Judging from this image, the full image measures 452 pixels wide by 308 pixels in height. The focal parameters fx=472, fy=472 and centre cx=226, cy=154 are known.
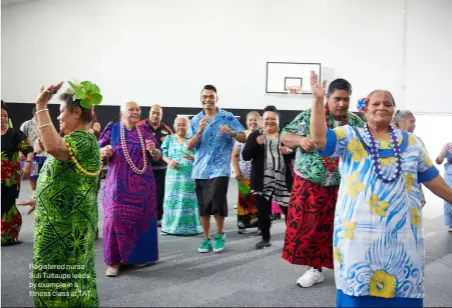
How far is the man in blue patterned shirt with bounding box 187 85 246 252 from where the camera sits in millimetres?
4320

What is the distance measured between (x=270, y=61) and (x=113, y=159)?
9.34 meters

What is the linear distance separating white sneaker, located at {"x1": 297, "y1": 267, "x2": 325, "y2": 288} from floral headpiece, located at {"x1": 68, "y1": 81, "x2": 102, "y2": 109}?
6.24 ft

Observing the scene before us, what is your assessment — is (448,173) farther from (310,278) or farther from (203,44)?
(203,44)

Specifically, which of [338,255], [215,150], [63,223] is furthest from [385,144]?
[215,150]

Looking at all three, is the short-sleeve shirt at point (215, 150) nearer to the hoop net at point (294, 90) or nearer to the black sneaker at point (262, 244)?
the black sneaker at point (262, 244)

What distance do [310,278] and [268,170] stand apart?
144cm

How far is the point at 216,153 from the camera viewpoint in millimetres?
4363

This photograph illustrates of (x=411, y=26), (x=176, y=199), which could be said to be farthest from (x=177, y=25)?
(x=176, y=199)

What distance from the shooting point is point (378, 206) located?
2.17 meters

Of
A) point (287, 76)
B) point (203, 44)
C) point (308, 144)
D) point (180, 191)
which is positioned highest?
point (203, 44)

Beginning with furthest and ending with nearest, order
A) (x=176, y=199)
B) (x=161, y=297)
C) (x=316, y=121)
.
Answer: (x=176, y=199) → (x=161, y=297) → (x=316, y=121)

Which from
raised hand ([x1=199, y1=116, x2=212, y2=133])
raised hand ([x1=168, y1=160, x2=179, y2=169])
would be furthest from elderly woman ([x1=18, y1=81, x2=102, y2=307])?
raised hand ([x1=168, y1=160, x2=179, y2=169])

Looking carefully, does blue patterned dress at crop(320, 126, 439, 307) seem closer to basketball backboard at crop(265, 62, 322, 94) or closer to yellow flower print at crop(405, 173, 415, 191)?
yellow flower print at crop(405, 173, 415, 191)

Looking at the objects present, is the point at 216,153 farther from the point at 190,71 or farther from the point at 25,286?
the point at 190,71
